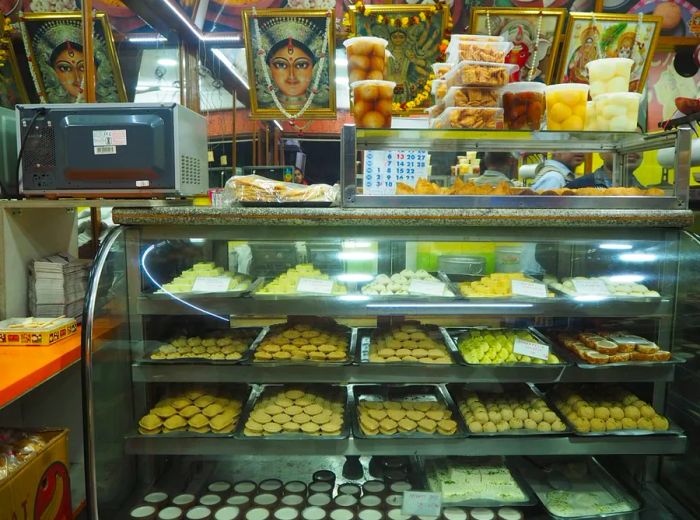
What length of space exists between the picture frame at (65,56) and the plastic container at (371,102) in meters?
2.12

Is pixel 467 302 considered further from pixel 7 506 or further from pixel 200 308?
pixel 7 506

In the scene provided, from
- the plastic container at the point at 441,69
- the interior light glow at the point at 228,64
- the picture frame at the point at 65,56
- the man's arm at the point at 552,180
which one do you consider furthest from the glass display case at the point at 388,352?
the interior light glow at the point at 228,64

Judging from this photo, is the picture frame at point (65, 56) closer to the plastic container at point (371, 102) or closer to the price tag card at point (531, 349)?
the plastic container at point (371, 102)

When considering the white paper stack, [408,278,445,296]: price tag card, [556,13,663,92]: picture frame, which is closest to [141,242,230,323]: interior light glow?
the white paper stack

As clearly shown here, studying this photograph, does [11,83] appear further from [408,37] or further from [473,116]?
[473,116]

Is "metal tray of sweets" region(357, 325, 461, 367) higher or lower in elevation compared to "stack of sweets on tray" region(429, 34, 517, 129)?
lower

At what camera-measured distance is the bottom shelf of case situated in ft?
7.54

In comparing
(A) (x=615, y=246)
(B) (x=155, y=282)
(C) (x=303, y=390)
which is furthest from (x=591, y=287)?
(B) (x=155, y=282)

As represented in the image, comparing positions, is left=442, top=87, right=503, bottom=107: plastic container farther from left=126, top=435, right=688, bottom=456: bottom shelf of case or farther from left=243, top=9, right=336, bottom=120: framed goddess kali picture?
left=126, top=435, right=688, bottom=456: bottom shelf of case

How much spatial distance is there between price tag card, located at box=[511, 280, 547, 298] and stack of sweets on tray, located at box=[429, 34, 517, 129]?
2.36 feet

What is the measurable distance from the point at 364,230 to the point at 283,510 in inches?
49.6

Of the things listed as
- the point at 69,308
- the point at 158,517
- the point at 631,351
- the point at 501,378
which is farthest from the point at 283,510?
the point at 631,351

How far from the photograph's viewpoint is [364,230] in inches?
91.2

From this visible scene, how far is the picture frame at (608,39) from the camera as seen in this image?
3291mm
